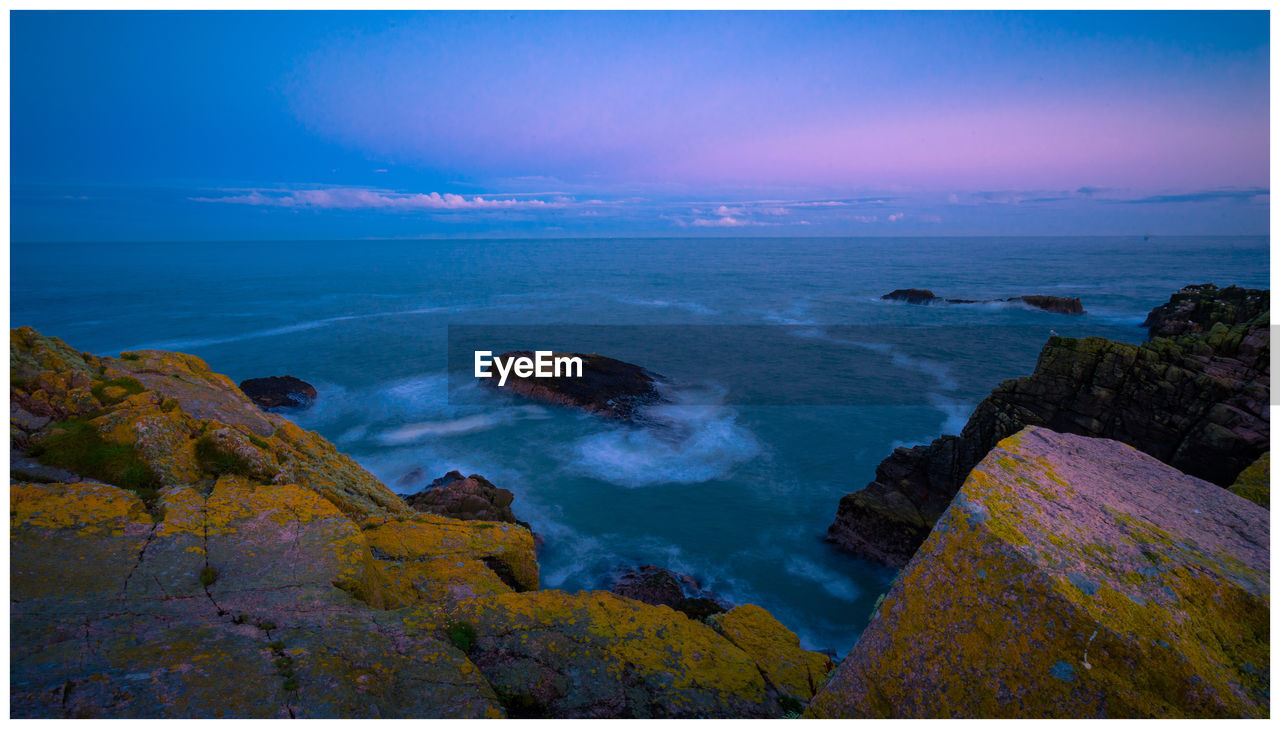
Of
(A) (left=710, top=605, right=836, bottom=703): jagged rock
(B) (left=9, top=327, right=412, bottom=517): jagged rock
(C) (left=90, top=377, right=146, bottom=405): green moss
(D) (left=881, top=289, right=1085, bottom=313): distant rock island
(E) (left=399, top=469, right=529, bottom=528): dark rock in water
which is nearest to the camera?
(A) (left=710, top=605, right=836, bottom=703): jagged rock

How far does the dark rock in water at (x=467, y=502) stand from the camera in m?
16.6

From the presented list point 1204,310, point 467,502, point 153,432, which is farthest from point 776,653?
A: point 1204,310

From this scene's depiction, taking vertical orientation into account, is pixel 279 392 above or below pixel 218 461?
below

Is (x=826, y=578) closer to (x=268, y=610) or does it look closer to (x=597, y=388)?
(x=268, y=610)

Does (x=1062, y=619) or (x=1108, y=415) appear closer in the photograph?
(x=1062, y=619)

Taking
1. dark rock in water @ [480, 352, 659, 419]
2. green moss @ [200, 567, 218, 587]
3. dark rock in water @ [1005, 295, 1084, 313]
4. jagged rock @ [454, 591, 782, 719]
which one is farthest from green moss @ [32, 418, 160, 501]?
dark rock in water @ [1005, 295, 1084, 313]

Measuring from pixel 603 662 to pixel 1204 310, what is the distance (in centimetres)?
5645

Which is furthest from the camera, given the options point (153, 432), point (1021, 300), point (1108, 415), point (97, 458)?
point (1021, 300)

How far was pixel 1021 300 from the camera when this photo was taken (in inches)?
2616

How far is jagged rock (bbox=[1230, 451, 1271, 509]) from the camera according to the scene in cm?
794

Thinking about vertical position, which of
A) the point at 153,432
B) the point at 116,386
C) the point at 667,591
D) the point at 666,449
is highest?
the point at 116,386

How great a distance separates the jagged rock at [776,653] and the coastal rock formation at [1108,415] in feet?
31.2

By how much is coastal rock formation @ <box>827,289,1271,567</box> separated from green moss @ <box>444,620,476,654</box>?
14095mm

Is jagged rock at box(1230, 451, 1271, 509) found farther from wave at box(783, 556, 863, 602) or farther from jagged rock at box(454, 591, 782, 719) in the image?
wave at box(783, 556, 863, 602)
